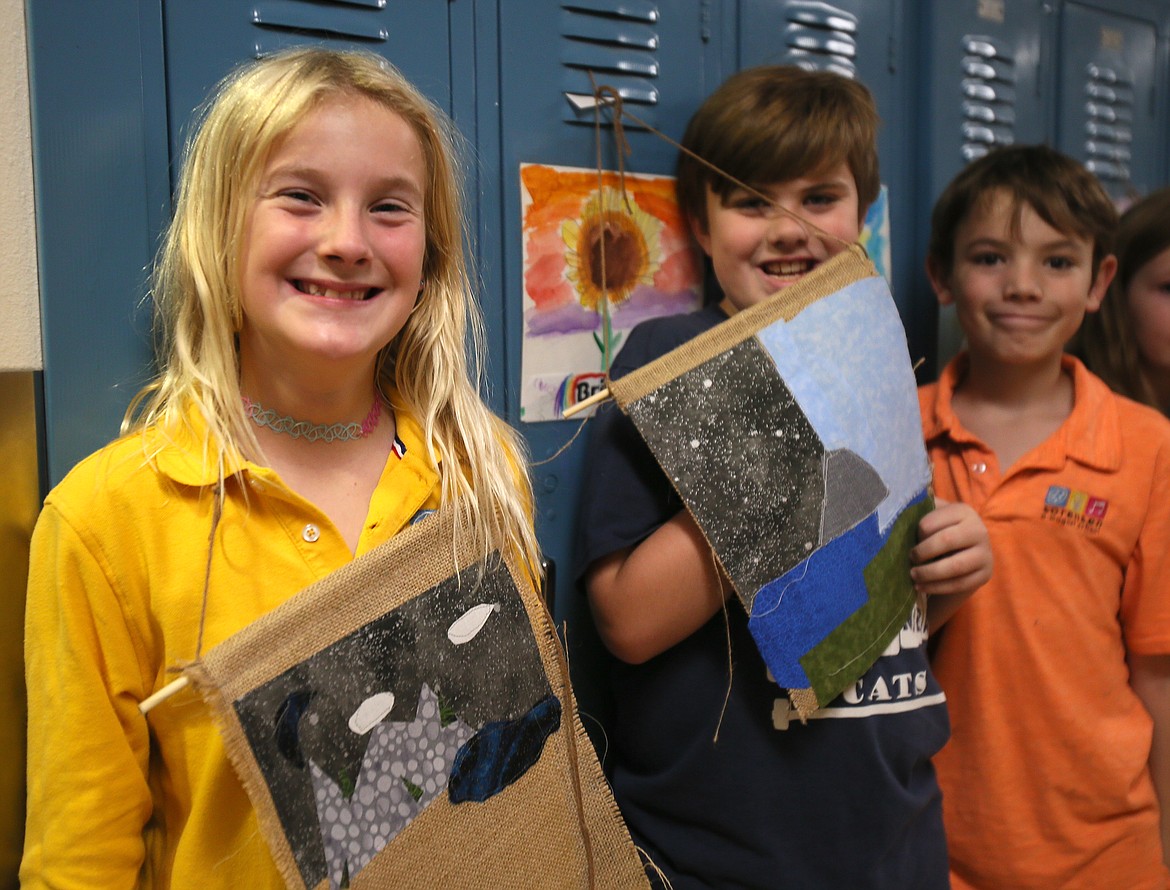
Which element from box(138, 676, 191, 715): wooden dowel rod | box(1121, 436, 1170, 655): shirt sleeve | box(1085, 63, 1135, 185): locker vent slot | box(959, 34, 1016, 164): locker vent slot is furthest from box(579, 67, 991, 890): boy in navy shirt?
box(1085, 63, 1135, 185): locker vent slot

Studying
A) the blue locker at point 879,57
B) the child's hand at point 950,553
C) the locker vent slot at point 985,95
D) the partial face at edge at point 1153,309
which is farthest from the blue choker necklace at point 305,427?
the partial face at edge at point 1153,309

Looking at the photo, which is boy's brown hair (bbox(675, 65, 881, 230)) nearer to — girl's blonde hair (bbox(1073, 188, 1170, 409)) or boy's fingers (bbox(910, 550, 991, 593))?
boy's fingers (bbox(910, 550, 991, 593))

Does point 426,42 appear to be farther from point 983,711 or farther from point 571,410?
point 983,711

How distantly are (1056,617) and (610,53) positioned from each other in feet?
3.34

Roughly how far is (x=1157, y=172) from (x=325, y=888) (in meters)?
2.14

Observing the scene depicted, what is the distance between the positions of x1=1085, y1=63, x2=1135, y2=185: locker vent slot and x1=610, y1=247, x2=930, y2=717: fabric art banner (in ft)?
3.65

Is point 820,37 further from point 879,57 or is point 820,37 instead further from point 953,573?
point 953,573

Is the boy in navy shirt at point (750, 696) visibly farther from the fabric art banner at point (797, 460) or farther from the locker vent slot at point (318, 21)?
the locker vent slot at point (318, 21)

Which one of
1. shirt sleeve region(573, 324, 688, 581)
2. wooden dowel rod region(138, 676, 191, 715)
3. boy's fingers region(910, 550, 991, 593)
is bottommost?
boy's fingers region(910, 550, 991, 593)

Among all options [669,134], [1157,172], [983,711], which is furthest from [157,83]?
[1157,172]

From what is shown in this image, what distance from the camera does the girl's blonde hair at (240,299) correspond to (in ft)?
2.70

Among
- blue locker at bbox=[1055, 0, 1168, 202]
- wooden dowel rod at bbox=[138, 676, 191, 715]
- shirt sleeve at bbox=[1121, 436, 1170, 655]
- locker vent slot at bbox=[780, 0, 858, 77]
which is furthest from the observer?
blue locker at bbox=[1055, 0, 1168, 202]

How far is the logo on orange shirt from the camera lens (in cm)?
127

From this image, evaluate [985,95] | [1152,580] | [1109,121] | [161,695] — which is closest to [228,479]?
[161,695]
